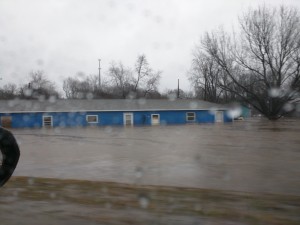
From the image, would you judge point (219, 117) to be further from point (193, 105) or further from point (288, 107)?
point (288, 107)

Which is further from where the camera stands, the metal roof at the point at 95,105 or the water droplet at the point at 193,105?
the water droplet at the point at 193,105

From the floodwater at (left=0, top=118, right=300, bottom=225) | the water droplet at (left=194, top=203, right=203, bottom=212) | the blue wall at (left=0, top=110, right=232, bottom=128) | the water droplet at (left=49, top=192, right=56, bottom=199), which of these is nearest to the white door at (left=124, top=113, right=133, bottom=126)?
the blue wall at (left=0, top=110, right=232, bottom=128)

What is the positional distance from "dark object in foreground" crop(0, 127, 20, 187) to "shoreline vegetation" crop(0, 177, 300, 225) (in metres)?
0.51

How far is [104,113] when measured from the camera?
45188 mm

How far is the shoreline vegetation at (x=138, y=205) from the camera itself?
5.43m

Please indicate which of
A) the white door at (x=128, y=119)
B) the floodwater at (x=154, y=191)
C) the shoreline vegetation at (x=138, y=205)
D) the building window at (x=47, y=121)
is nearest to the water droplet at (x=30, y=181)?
the floodwater at (x=154, y=191)

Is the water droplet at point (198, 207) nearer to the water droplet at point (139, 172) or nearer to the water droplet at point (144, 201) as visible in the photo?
the water droplet at point (144, 201)

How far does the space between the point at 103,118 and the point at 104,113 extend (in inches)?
23.7

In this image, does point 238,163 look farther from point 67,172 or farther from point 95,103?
point 95,103

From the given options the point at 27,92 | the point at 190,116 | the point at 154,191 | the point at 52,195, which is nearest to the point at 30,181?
the point at 52,195

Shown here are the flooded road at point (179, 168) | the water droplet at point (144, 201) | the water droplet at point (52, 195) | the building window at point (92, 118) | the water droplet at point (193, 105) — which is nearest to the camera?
the water droplet at point (144, 201)

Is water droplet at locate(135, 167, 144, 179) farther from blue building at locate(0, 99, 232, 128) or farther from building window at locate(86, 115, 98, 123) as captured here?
building window at locate(86, 115, 98, 123)

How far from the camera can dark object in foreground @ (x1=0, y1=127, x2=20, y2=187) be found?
6.46 m

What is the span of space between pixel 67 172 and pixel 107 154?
4407 millimetres
